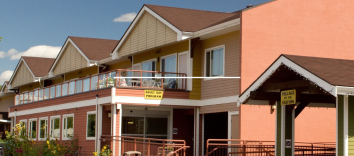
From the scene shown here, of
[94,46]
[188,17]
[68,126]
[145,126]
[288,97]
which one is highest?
[188,17]

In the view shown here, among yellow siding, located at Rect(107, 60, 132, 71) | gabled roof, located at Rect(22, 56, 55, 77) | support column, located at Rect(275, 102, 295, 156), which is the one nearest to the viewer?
support column, located at Rect(275, 102, 295, 156)

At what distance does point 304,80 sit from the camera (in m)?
13.7

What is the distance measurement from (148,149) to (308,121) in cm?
703

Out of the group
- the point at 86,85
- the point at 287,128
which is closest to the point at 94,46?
the point at 86,85

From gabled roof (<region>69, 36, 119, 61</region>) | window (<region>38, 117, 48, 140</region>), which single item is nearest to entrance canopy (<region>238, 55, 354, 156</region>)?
window (<region>38, 117, 48, 140</region>)

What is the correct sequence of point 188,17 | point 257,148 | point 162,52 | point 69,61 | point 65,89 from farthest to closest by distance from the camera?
point 69,61, point 65,89, point 162,52, point 188,17, point 257,148

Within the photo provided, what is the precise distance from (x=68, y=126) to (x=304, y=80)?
19.5 meters

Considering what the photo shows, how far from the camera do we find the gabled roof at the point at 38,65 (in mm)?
44594

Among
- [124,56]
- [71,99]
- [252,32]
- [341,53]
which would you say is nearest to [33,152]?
[71,99]

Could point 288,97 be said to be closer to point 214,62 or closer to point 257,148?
point 257,148

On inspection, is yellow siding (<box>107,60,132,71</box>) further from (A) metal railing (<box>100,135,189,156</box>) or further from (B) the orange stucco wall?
(B) the orange stucco wall

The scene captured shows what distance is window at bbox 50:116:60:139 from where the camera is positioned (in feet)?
105

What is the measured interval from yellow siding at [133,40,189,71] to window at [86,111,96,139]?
4.22m

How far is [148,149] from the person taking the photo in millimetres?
21812
